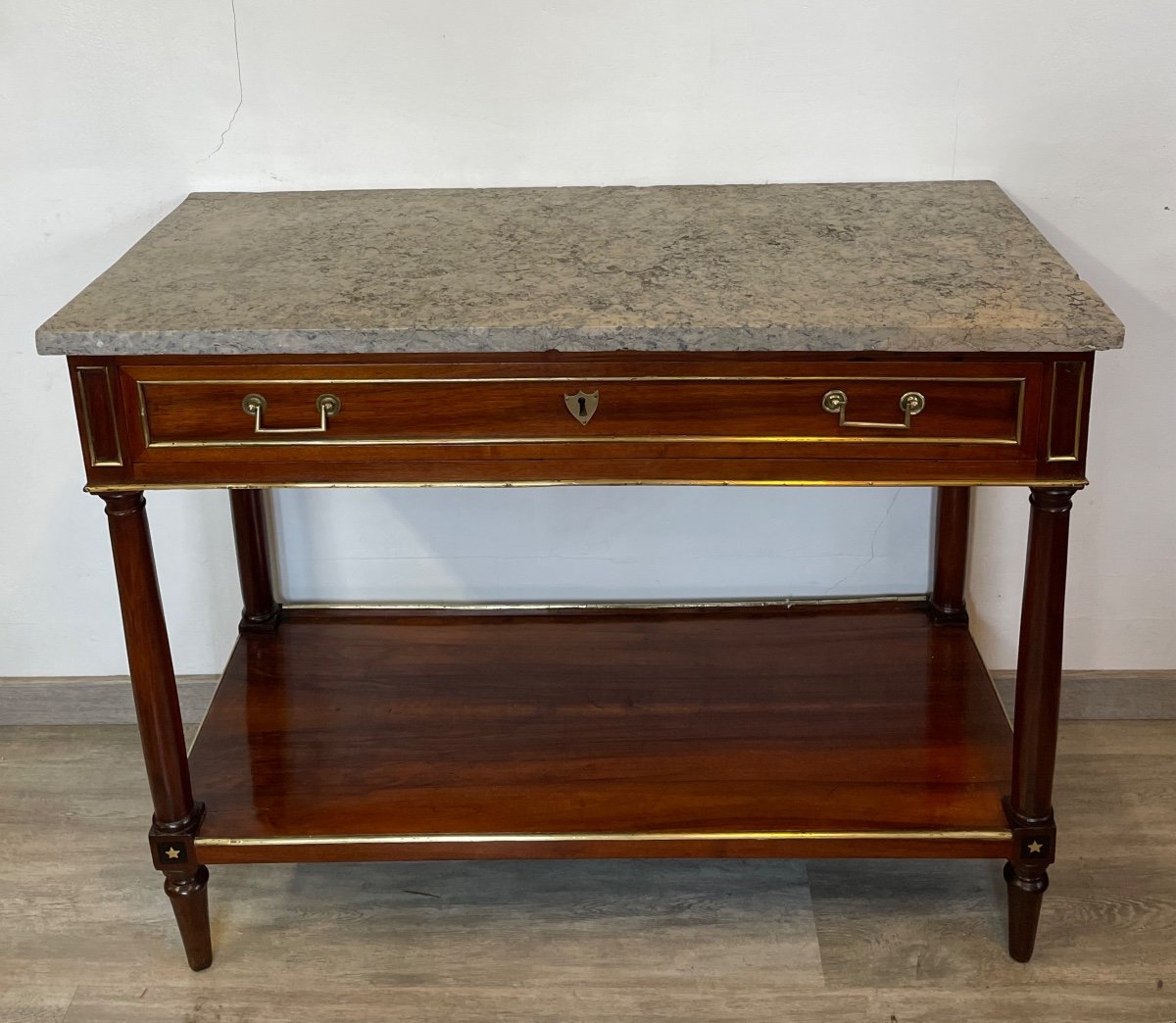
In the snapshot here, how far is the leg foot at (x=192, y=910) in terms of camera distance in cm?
191

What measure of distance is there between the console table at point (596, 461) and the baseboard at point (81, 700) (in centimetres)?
25

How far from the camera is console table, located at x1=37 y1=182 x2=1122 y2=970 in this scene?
1.58 m

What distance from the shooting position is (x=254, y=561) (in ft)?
7.45

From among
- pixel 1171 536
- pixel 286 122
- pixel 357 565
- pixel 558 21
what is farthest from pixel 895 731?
pixel 286 122

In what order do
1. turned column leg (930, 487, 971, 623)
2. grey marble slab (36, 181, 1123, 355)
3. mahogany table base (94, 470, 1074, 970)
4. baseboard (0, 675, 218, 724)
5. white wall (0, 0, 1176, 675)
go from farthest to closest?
1. baseboard (0, 675, 218, 724)
2. turned column leg (930, 487, 971, 623)
3. white wall (0, 0, 1176, 675)
4. mahogany table base (94, 470, 1074, 970)
5. grey marble slab (36, 181, 1123, 355)

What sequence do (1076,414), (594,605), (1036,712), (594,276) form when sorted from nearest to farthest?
(1076,414) < (594,276) < (1036,712) < (594,605)

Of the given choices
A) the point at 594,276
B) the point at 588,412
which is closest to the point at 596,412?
the point at 588,412

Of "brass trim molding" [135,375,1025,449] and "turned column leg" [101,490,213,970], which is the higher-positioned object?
"brass trim molding" [135,375,1025,449]

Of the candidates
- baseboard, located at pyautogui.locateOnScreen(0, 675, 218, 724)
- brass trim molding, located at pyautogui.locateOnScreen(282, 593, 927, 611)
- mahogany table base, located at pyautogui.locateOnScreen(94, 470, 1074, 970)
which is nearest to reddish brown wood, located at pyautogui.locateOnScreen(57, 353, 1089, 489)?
mahogany table base, located at pyautogui.locateOnScreen(94, 470, 1074, 970)

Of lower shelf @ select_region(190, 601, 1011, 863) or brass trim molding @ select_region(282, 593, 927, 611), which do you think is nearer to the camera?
lower shelf @ select_region(190, 601, 1011, 863)

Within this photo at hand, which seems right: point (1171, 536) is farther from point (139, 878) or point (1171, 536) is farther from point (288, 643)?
point (139, 878)

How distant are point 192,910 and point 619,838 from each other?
62 cm

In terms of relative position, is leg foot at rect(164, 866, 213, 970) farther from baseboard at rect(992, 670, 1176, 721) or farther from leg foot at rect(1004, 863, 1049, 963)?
baseboard at rect(992, 670, 1176, 721)

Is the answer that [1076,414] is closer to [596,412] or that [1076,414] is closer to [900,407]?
[900,407]
